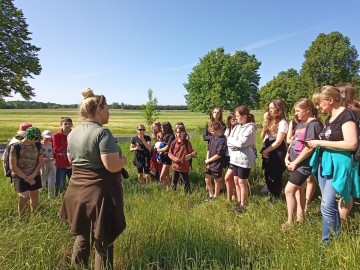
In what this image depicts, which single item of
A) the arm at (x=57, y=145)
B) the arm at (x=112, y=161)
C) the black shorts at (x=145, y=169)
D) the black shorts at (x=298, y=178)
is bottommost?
the black shorts at (x=145, y=169)

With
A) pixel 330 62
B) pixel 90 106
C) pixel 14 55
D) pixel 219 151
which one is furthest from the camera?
pixel 330 62

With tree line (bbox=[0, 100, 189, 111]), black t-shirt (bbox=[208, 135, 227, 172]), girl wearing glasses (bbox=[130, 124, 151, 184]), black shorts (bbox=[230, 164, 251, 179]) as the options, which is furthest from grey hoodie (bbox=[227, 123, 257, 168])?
tree line (bbox=[0, 100, 189, 111])

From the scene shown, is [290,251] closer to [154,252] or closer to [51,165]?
[154,252]

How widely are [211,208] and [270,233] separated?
168 centimetres

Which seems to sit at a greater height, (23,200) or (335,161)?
(335,161)

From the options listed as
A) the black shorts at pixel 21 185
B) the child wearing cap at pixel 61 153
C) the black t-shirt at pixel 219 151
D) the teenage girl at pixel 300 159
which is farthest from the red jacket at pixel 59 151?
the teenage girl at pixel 300 159

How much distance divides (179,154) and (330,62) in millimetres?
41015

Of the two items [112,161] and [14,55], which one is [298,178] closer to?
[112,161]

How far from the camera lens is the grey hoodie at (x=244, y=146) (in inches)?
208

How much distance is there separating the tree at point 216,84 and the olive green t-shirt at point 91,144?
132 feet

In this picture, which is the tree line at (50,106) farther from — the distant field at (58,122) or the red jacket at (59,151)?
the red jacket at (59,151)

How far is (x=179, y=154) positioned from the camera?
6.59 meters

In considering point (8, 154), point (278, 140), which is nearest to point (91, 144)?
point (8, 154)

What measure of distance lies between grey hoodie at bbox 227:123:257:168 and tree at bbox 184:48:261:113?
37.4 metres
